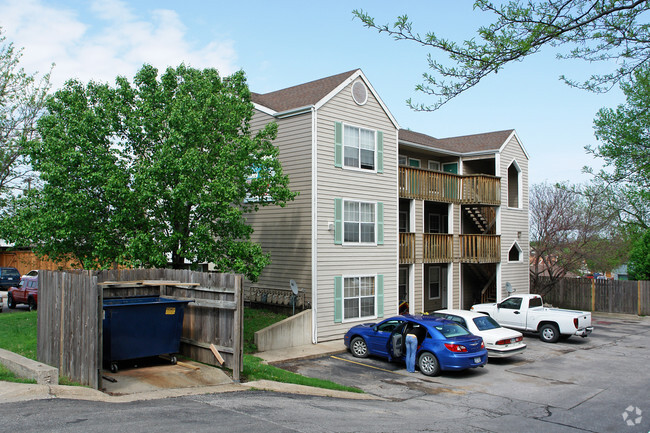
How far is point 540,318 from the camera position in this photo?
796 inches

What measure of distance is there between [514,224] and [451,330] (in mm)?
15523

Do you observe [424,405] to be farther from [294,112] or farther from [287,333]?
[294,112]

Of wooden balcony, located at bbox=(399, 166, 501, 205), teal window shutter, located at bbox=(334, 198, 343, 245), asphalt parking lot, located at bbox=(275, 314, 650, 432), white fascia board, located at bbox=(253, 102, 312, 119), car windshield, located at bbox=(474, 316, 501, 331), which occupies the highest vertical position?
white fascia board, located at bbox=(253, 102, 312, 119)

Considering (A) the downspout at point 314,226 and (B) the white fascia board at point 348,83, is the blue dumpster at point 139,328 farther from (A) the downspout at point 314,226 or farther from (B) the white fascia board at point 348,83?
(B) the white fascia board at point 348,83

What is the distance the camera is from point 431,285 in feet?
89.7

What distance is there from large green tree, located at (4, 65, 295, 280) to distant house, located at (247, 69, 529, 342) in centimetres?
300

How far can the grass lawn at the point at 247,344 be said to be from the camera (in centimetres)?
1195

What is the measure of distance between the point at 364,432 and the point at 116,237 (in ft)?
→ 33.5

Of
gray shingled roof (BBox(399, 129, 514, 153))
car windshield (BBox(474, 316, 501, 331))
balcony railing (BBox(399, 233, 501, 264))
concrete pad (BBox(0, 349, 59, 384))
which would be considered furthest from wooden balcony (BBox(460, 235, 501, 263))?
concrete pad (BBox(0, 349, 59, 384))

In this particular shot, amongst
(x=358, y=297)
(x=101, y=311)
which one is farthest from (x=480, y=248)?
(x=101, y=311)

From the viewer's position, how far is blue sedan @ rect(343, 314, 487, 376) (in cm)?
1393

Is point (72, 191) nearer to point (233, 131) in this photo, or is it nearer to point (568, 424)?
point (233, 131)

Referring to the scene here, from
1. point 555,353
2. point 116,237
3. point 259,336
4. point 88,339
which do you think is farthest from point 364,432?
point 555,353

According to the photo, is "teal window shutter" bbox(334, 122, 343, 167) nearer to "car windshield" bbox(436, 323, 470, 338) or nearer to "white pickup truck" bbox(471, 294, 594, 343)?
"car windshield" bbox(436, 323, 470, 338)
